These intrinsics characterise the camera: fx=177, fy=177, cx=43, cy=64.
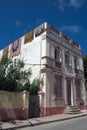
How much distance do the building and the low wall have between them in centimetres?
241

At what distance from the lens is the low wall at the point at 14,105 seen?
42.8ft

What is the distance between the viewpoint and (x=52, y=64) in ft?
60.8

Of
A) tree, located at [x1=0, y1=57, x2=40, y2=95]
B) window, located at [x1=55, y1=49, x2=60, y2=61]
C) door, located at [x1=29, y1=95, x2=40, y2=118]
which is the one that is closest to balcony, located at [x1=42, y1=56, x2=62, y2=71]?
window, located at [x1=55, y1=49, x2=60, y2=61]

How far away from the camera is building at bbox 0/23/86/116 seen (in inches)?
684

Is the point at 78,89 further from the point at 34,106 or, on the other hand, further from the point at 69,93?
the point at 34,106

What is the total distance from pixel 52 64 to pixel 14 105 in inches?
258

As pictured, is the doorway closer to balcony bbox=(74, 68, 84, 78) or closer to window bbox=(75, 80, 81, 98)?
window bbox=(75, 80, 81, 98)

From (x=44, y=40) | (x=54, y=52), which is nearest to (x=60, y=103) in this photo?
(x=54, y=52)

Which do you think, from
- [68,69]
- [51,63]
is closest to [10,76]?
[51,63]

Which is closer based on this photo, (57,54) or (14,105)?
(14,105)

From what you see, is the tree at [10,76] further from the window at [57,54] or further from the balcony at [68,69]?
the balcony at [68,69]

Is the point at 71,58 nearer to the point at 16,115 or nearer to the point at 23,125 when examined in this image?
the point at 16,115

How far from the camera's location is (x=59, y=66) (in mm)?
19578

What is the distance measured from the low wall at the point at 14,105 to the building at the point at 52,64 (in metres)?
2.41
